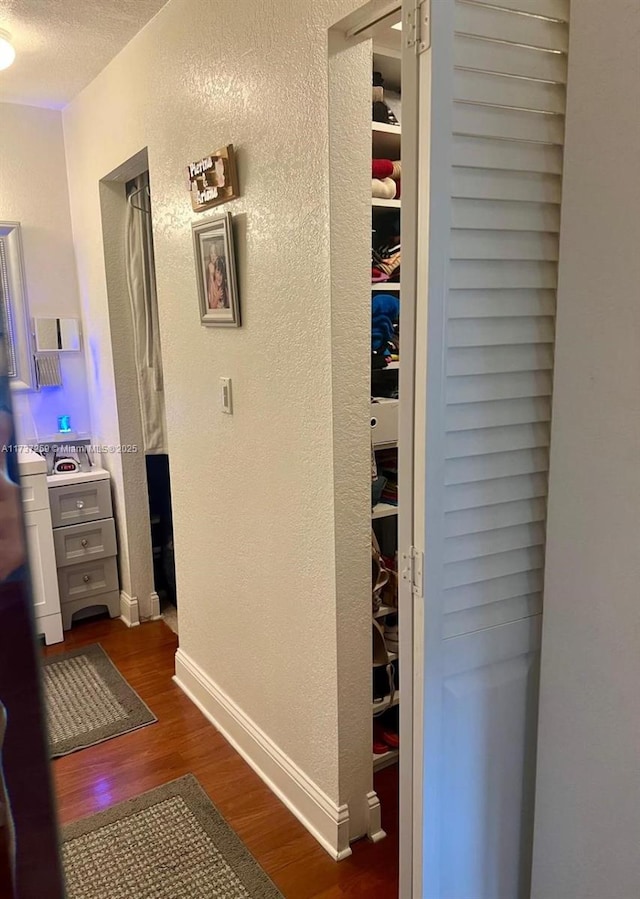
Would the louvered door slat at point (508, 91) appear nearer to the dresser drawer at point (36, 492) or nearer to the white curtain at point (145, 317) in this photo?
the white curtain at point (145, 317)

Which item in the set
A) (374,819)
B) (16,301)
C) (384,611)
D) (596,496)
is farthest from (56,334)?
(596,496)

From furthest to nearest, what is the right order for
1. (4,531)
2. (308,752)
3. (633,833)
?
(308,752) < (633,833) < (4,531)

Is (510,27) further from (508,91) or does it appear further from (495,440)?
(495,440)

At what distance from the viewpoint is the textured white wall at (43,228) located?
3262mm

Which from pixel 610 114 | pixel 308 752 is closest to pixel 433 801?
pixel 308 752

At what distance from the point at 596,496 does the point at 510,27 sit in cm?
78

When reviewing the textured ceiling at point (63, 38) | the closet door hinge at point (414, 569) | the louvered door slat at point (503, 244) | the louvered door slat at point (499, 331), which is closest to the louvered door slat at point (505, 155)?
the louvered door slat at point (503, 244)

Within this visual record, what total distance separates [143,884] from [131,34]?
107 inches

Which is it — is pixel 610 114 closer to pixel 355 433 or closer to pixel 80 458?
pixel 355 433

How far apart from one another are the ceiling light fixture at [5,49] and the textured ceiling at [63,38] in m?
0.02

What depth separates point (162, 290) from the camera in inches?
98.1

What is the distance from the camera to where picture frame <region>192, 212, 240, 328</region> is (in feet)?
6.50

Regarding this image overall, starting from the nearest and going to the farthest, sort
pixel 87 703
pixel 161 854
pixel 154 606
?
pixel 161 854, pixel 87 703, pixel 154 606

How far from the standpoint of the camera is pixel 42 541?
3.06m
